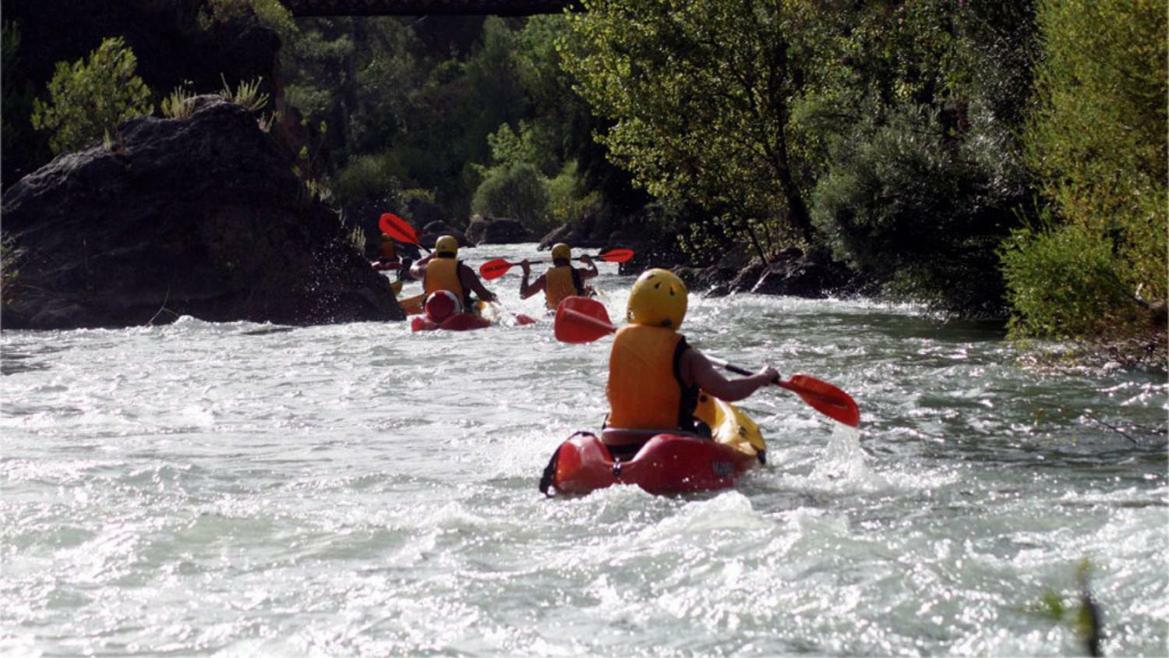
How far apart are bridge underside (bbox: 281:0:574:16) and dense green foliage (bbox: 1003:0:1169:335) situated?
24.6 meters

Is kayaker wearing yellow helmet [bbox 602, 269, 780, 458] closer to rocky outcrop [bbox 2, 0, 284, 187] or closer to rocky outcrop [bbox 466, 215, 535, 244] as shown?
rocky outcrop [bbox 2, 0, 284, 187]

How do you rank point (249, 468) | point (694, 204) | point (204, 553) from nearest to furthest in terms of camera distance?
1. point (204, 553)
2. point (249, 468)
3. point (694, 204)

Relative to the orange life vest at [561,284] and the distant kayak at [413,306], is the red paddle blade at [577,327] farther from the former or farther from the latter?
the distant kayak at [413,306]

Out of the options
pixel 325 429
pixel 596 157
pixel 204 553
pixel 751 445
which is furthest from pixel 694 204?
pixel 204 553

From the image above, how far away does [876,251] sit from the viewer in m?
16.8

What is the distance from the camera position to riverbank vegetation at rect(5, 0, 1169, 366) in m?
10.9

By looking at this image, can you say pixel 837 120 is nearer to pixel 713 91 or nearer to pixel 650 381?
pixel 713 91

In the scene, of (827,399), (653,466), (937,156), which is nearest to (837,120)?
(937,156)

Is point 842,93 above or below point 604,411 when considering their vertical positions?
above

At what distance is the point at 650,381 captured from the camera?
732 cm

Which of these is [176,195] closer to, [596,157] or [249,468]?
[249,468]

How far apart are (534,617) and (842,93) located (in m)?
15.6

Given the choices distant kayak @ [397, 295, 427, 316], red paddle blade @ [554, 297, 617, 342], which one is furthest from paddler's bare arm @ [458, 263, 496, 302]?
red paddle blade @ [554, 297, 617, 342]

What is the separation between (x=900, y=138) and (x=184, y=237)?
797 cm
